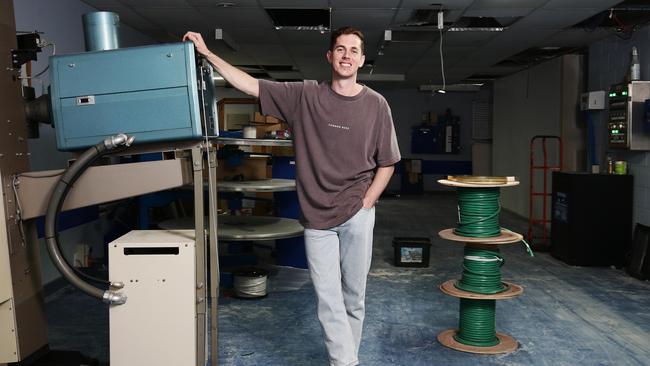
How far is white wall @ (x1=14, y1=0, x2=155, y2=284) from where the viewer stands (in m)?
4.26

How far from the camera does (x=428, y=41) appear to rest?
7.11 metres

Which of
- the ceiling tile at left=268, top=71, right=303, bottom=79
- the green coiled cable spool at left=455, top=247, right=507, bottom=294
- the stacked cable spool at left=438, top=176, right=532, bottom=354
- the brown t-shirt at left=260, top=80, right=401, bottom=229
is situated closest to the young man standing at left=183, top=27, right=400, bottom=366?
the brown t-shirt at left=260, top=80, right=401, bottom=229

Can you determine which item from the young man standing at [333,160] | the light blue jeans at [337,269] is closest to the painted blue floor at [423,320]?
the light blue jeans at [337,269]

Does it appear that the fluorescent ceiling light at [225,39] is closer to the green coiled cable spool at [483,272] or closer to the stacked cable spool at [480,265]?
the stacked cable spool at [480,265]

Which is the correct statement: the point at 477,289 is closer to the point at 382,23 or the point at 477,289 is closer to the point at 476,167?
the point at 382,23

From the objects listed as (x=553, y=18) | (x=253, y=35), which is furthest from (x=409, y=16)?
(x=253, y=35)

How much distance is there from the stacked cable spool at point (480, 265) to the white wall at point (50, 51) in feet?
10.0

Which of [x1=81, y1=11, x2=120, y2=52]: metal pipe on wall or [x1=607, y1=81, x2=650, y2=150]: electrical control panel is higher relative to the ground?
[x1=81, y1=11, x2=120, y2=52]: metal pipe on wall

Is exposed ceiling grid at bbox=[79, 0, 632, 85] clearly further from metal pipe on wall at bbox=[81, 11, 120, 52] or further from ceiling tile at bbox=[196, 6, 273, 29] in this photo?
metal pipe on wall at bbox=[81, 11, 120, 52]

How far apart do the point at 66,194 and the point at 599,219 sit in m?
5.01

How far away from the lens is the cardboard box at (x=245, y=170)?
4.91 m

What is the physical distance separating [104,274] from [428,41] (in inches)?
189

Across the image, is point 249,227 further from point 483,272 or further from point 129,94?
point 129,94

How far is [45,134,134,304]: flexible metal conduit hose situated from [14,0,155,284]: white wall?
2081mm
